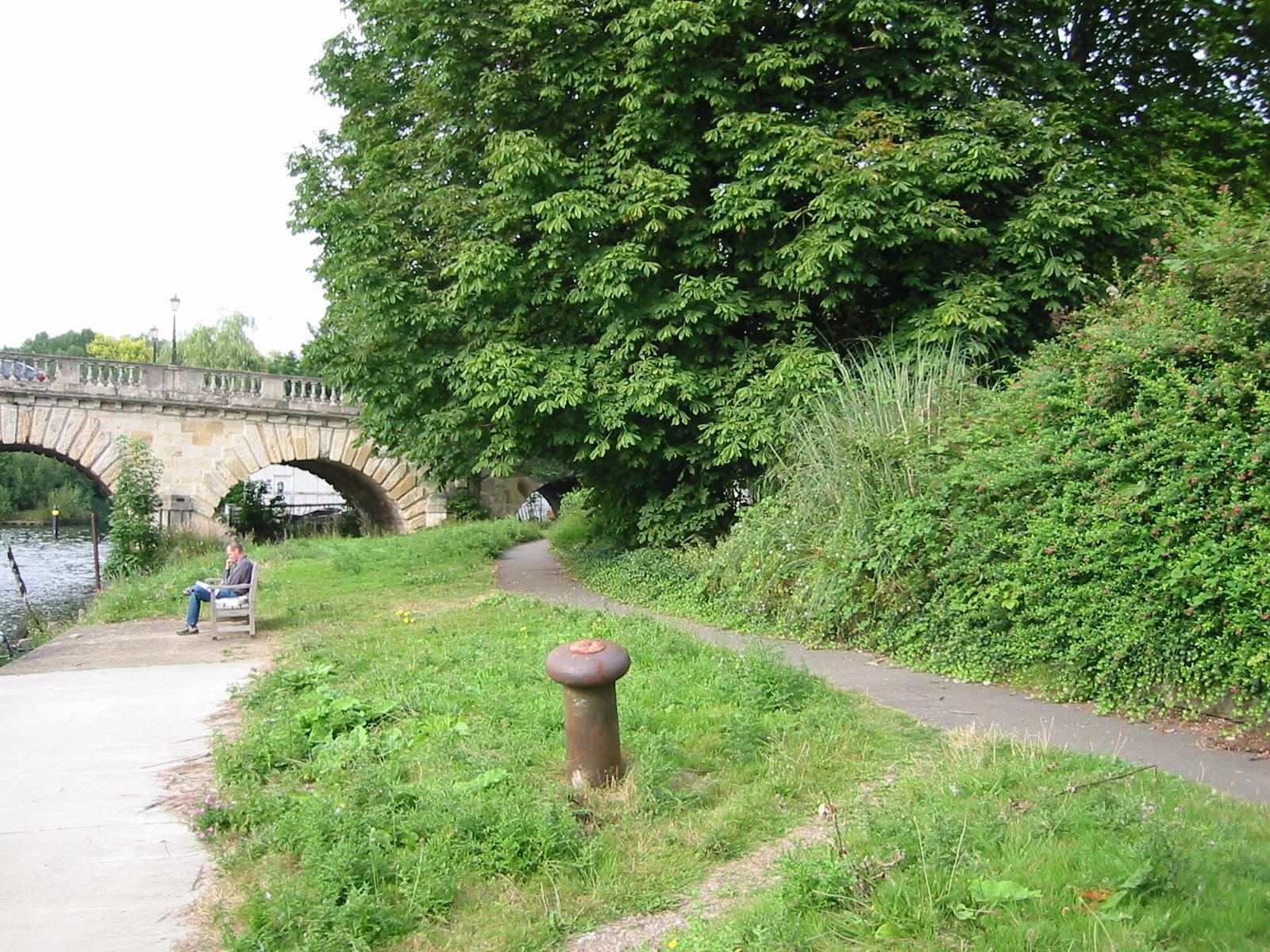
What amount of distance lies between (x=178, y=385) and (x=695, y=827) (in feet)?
80.5

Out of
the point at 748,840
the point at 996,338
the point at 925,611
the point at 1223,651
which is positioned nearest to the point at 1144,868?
the point at 748,840

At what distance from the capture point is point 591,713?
A: 4621mm

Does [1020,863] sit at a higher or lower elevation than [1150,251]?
lower

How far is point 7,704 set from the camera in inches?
279

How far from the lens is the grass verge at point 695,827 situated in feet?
10.7

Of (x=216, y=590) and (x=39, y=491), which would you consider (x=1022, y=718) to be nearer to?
(x=216, y=590)

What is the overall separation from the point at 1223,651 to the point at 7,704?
7.99 m

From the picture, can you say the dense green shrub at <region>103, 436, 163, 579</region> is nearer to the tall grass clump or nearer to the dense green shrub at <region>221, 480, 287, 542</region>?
the dense green shrub at <region>221, 480, 287, 542</region>

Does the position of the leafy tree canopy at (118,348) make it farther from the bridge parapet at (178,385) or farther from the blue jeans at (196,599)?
the blue jeans at (196,599)

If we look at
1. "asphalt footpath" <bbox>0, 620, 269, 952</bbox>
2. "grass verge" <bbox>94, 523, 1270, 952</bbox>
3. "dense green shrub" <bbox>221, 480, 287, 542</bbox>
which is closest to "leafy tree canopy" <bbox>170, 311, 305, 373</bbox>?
"dense green shrub" <bbox>221, 480, 287, 542</bbox>

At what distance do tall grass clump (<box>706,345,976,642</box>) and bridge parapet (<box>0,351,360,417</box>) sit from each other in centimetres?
1569

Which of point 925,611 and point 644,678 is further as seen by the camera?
point 925,611

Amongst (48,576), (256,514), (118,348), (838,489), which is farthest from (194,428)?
(118,348)

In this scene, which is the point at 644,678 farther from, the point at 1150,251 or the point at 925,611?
the point at 1150,251
